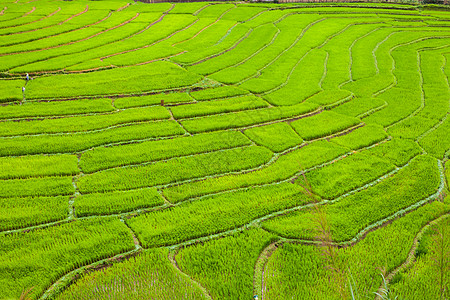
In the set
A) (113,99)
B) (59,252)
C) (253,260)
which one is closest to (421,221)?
(253,260)

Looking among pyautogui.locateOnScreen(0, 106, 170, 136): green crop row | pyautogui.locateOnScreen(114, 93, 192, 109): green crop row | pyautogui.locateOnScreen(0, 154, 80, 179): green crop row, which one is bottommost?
pyautogui.locateOnScreen(0, 154, 80, 179): green crop row

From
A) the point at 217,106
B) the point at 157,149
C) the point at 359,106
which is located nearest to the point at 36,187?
the point at 157,149

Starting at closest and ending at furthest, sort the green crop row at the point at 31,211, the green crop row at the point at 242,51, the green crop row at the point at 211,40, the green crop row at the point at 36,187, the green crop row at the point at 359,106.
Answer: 1. the green crop row at the point at 31,211
2. the green crop row at the point at 36,187
3. the green crop row at the point at 359,106
4. the green crop row at the point at 242,51
5. the green crop row at the point at 211,40

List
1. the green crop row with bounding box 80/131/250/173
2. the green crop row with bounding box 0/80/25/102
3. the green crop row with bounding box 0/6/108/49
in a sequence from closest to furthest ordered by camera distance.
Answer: the green crop row with bounding box 80/131/250/173, the green crop row with bounding box 0/80/25/102, the green crop row with bounding box 0/6/108/49

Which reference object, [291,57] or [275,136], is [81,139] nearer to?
[275,136]

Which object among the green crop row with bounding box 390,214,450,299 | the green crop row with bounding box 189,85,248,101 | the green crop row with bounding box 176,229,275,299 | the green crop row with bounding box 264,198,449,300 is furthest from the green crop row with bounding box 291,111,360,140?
the green crop row with bounding box 390,214,450,299

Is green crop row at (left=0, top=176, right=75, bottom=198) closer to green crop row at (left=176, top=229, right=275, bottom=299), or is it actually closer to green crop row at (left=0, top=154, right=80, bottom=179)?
green crop row at (left=0, top=154, right=80, bottom=179)

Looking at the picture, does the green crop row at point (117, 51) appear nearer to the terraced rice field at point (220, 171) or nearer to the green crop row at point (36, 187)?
the terraced rice field at point (220, 171)

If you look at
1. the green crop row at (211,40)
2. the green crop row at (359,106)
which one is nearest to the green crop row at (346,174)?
the green crop row at (359,106)
